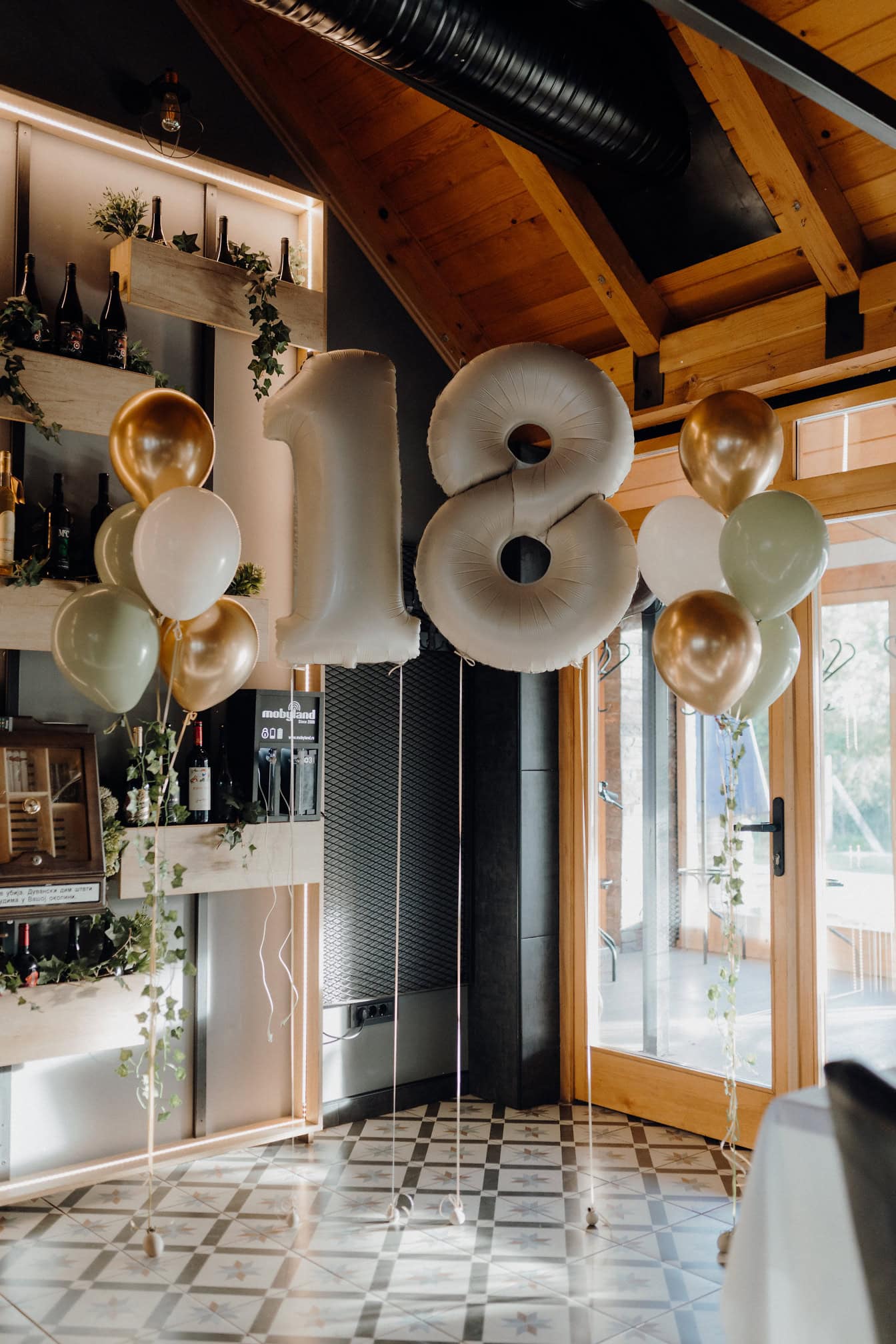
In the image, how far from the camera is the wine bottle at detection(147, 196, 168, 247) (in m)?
3.66

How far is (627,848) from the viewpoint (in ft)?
14.2

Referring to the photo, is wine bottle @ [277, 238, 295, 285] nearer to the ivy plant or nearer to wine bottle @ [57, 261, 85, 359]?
wine bottle @ [57, 261, 85, 359]

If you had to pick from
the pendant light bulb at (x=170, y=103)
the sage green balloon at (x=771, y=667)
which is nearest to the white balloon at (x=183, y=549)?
the sage green balloon at (x=771, y=667)

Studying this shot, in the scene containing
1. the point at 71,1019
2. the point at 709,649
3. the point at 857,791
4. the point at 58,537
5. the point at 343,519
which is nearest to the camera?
the point at 709,649

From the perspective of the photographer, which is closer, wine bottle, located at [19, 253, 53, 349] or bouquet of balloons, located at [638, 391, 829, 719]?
bouquet of balloons, located at [638, 391, 829, 719]

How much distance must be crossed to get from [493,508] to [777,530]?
28.3 inches

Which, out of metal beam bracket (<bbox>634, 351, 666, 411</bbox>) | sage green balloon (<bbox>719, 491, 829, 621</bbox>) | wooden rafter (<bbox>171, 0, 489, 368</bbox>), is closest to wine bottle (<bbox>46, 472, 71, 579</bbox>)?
wooden rafter (<bbox>171, 0, 489, 368</bbox>)

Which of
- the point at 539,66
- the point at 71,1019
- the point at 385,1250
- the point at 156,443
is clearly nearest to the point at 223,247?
the point at 539,66

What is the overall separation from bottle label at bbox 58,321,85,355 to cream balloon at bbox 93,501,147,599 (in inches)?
34.7

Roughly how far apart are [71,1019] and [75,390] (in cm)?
192

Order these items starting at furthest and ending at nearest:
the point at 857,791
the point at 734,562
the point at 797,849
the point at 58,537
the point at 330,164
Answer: the point at 330,164 < the point at 797,849 < the point at 857,791 < the point at 58,537 < the point at 734,562

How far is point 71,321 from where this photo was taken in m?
3.52

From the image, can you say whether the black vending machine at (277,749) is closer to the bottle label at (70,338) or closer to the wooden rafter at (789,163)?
the bottle label at (70,338)

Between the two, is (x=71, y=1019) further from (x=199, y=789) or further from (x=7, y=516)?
(x=7, y=516)
